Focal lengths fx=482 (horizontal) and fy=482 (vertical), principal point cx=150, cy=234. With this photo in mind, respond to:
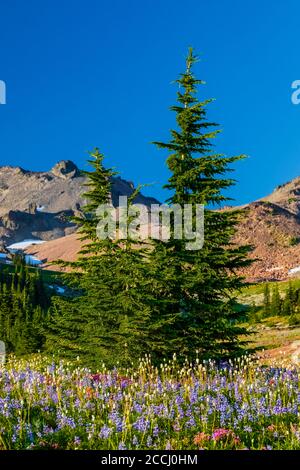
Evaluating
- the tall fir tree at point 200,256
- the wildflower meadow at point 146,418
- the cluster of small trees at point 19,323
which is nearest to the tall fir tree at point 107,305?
the tall fir tree at point 200,256

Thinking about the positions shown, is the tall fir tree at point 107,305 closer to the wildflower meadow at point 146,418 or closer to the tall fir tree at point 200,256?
the tall fir tree at point 200,256

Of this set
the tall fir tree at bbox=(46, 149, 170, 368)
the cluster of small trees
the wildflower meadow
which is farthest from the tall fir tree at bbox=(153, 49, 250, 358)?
the cluster of small trees

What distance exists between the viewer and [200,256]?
19.9 m

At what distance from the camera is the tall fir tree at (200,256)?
1941 cm

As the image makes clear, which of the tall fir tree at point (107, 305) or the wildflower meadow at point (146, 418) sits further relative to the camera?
the tall fir tree at point (107, 305)

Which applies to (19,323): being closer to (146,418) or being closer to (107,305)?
(107,305)

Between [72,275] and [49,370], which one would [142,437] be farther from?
[72,275]

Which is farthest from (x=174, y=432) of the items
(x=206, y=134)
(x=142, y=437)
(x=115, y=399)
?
(x=206, y=134)

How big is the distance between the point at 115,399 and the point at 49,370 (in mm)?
3184

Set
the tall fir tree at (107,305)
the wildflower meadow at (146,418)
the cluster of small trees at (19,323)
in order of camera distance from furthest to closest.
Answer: the cluster of small trees at (19,323), the tall fir tree at (107,305), the wildflower meadow at (146,418)

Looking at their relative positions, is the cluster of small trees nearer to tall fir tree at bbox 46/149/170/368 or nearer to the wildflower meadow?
tall fir tree at bbox 46/149/170/368

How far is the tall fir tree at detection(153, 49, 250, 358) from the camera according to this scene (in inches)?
764

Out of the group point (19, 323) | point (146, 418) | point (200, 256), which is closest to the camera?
point (146, 418)

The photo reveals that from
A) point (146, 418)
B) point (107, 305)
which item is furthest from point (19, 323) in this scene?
point (146, 418)
